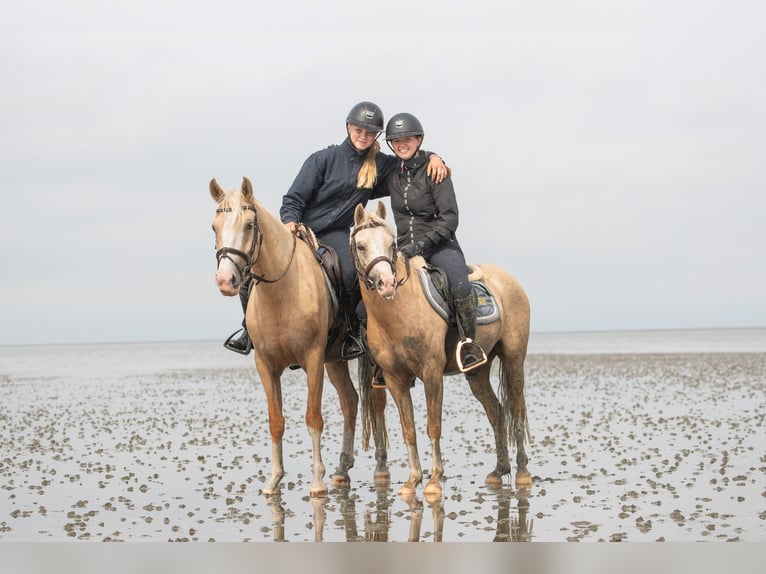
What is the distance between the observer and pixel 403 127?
940cm

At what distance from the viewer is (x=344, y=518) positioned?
8391 mm

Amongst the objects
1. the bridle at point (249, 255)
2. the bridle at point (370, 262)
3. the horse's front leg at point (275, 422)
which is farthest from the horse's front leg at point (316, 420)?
the bridle at point (370, 262)

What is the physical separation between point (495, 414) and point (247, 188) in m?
4.25

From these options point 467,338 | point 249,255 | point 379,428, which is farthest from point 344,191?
point 379,428

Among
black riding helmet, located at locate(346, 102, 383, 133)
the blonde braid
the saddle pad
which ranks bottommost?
the saddle pad

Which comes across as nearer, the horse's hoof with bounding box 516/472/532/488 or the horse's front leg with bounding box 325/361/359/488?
the horse's hoof with bounding box 516/472/532/488

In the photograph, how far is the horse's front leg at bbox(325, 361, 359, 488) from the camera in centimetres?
1045

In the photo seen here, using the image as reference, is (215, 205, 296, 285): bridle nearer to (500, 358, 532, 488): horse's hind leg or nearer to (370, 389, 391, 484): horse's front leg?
(370, 389, 391, 484): horse's front leg

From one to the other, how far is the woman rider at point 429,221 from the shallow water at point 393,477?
6.12 ft

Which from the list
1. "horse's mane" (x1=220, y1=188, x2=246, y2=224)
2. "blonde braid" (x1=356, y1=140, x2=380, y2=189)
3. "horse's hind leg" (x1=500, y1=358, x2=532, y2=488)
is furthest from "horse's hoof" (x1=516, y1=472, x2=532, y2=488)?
"horse's mane" (x1=220, y1=188, x2=246, y2=224)

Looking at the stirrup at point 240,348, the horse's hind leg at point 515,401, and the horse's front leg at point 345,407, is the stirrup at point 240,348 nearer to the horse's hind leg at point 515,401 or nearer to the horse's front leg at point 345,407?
the horse's front leg at point 345,407

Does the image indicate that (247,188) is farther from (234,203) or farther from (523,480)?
(523,480)

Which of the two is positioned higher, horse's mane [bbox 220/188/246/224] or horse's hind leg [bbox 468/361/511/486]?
horse's mane [bbox 220/188/246/224]

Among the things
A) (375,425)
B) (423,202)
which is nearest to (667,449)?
(375,425)
